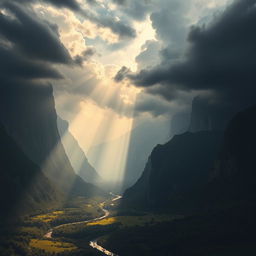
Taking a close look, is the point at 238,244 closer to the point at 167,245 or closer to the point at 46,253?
the point at 167,245

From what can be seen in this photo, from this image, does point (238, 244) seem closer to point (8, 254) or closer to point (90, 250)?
point (90, 250)

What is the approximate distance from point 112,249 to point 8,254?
61840 mm

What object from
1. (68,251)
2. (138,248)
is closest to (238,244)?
(138,248)

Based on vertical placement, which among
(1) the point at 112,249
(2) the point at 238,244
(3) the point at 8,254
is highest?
(2) the point at 238,244

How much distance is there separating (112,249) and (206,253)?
2294 inches

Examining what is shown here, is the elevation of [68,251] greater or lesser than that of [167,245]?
lesser

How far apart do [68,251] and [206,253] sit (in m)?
80.9

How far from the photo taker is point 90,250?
194000 millimetres

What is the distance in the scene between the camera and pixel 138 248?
624 ft

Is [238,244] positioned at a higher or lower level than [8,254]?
higher

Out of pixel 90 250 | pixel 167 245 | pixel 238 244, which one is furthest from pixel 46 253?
pixel 238 244

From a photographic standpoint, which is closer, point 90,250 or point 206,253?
point 206,253

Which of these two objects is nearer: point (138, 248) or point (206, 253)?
point (206, 253)

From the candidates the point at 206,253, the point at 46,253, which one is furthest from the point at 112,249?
the point at 206,253
